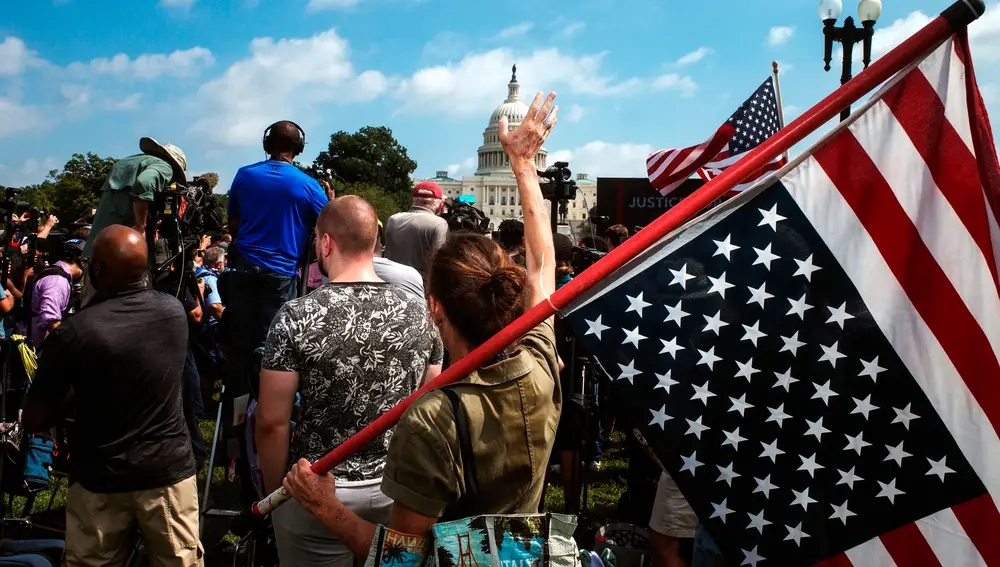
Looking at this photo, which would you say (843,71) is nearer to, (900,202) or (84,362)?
(900,202)

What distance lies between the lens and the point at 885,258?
199 centimetres

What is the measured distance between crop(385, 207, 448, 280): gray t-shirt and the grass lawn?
1905 mm

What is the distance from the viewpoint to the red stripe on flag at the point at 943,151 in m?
1.96

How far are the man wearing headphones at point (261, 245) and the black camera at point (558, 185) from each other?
1536 mm

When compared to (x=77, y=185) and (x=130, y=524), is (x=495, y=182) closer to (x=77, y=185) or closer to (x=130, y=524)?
(x=77, y=185)

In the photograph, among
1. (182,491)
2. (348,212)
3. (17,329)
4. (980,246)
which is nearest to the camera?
A: (980,246)

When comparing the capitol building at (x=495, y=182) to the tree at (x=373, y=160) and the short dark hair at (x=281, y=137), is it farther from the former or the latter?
the short dark hair at (x=281, y=137)

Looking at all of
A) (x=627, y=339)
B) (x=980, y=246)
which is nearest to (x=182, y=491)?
(x=627, y=339)

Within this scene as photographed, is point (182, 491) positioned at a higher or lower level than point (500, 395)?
lower

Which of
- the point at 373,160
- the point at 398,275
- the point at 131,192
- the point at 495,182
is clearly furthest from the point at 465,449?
the point at 495,182

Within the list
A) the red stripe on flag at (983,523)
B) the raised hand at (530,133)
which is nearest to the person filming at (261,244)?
the raised hand at (530,133)

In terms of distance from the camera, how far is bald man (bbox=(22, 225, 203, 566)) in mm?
3119

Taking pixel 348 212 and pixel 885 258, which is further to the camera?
pixel 348 212

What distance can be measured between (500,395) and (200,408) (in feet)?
15.6
